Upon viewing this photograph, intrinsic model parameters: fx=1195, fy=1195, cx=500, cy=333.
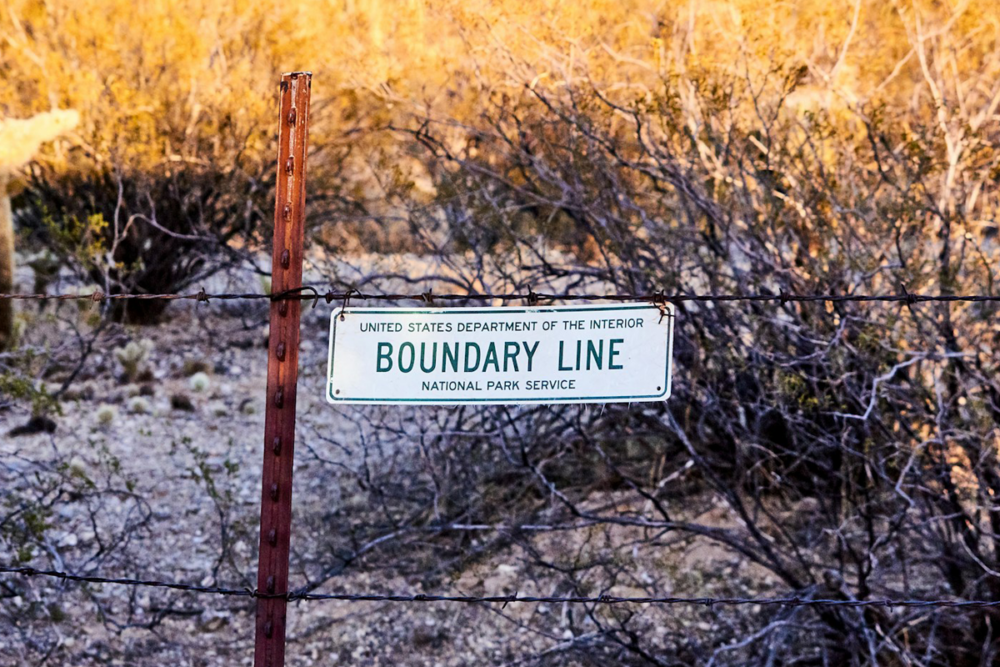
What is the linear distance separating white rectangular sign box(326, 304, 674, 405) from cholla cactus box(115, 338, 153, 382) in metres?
6.06

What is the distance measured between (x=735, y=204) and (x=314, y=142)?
544cm

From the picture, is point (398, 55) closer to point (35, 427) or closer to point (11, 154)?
point (11, 154)

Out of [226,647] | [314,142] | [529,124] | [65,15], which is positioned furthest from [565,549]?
[65,15]

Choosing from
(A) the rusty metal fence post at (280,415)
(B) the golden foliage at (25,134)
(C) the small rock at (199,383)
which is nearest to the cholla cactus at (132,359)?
(C) the small rock at (199,383)

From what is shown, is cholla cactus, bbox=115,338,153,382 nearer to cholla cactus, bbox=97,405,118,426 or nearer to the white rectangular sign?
cholla cactus, bbox=97,405,118,426

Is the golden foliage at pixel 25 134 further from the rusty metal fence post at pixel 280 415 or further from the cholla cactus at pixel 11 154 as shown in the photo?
the rusty metal fence post at pixel 280 415

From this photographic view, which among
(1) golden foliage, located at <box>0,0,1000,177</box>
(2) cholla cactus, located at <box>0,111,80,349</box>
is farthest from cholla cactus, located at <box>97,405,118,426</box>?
(1) golden foliage, located at <box>0,0,1000,177</box>

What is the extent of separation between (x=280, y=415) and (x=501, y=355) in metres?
0.57

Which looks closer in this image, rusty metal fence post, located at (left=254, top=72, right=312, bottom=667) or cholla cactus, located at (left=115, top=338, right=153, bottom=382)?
rusty metal fence post, located at (left=254, top=72, right=312, bottom=667)

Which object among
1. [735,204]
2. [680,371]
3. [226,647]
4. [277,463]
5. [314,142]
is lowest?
[226,647]

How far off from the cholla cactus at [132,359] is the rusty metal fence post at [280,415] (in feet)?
19.7

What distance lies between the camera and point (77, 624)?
5609mm

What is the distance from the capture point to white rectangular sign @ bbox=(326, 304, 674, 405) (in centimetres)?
293

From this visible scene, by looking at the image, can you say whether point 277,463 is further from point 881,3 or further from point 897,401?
point 881,3
